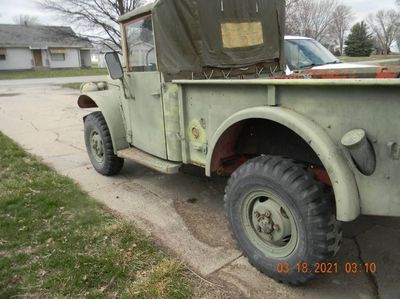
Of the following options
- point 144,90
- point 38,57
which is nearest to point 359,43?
point 38,57

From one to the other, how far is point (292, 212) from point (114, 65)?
2683 mm

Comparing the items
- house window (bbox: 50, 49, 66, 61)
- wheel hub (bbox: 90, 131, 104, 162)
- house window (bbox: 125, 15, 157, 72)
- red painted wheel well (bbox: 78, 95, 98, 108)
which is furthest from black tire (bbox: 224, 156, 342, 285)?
house window (bbox: 50, 49, 66, 61)

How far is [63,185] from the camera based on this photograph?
501 cm

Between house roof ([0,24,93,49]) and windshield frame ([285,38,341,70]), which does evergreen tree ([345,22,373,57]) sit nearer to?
house roof ([0,24,93,49])

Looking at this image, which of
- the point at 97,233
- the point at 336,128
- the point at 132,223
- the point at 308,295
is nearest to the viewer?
the point at 336,128

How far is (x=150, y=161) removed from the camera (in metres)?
4.19

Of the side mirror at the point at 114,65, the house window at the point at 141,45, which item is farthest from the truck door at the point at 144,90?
the side mirror at the point at 114,65

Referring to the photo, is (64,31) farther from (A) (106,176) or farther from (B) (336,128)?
(B) (336,128)

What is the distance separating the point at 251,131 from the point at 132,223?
152cm

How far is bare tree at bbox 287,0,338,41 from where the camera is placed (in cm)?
3122

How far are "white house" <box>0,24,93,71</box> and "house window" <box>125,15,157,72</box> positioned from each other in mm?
46124

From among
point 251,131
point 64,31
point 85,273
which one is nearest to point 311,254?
point 251,131
